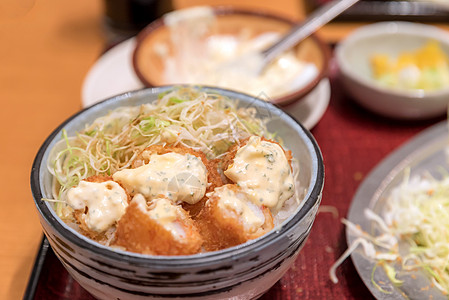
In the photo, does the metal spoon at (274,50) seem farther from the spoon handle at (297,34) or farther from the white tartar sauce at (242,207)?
the white tartar sauce at (242,207)

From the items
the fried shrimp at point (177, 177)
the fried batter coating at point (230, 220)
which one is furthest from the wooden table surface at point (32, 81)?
the fried batter coating at point (230, 220)

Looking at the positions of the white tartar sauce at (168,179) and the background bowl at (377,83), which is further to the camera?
the background bowl at (377,83)

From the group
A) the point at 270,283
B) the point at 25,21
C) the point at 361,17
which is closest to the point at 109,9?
the point at 25,21

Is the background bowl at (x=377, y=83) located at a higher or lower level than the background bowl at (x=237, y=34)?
lower

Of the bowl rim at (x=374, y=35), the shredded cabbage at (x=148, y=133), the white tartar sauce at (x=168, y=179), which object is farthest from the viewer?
the bowl rim at (x=374, y=35)

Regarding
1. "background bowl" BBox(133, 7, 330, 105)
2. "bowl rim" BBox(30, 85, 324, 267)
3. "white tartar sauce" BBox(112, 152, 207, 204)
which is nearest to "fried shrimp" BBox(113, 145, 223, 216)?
"white tartar sauce" BBox(112, 152, 207, 204)

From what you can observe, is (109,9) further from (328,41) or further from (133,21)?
(328,41)

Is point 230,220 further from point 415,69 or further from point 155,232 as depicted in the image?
point 415,69

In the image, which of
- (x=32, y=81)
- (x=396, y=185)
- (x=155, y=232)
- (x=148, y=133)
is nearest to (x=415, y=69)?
(x=396, y=185)
